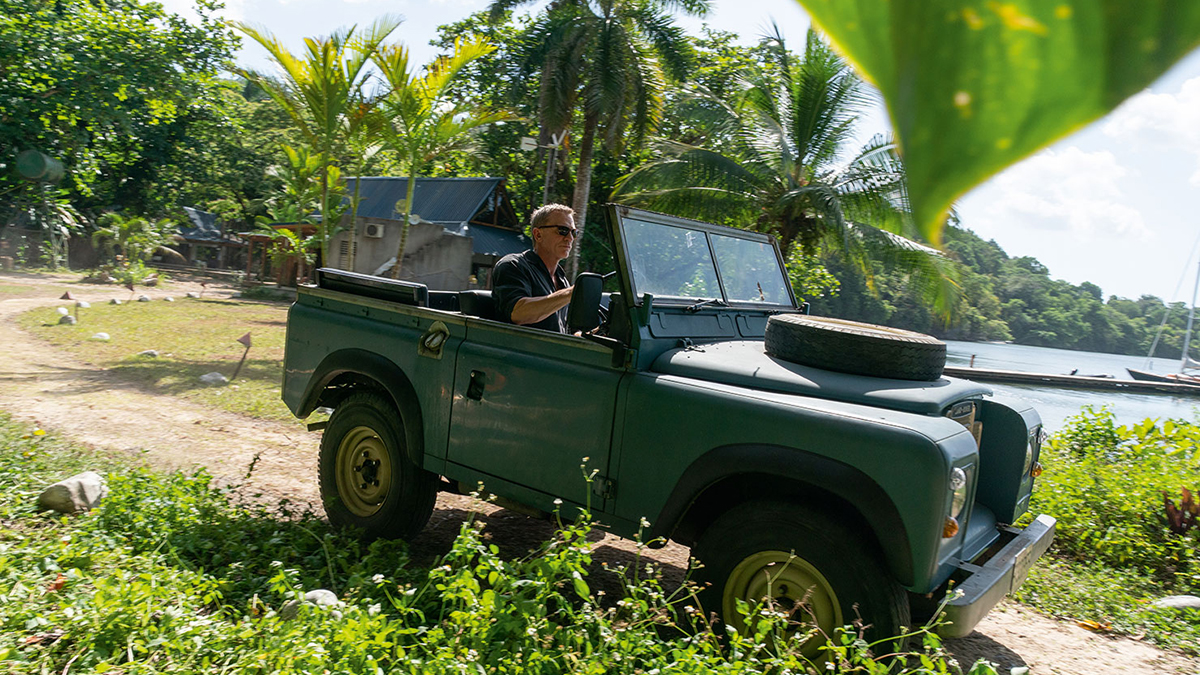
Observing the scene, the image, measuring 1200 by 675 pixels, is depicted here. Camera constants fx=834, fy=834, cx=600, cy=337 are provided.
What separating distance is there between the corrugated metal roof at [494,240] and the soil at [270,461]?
16104mm

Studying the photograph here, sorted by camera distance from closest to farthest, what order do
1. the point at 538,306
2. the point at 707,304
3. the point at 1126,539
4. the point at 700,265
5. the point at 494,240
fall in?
the point at 538,306
the point at 707,304
the point at 700,265
the point at 1126,539
the point at 494,240

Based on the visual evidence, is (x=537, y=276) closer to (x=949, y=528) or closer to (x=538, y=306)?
(x=538, y=306)

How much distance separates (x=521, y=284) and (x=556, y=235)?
0.40 meters

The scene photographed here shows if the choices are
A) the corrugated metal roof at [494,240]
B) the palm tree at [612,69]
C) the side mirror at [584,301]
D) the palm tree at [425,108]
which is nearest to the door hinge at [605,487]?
the side mirror at [584,301]

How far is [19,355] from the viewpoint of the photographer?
10.3m

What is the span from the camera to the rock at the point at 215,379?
31.7 ft

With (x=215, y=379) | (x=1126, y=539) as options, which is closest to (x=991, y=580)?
(x=1126, y=539)

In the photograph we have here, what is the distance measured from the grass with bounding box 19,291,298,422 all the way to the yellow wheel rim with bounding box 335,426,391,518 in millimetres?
3503

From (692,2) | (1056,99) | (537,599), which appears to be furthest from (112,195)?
(1056,99)

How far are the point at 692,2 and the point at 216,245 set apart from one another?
34266 mm

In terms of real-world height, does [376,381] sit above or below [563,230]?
below

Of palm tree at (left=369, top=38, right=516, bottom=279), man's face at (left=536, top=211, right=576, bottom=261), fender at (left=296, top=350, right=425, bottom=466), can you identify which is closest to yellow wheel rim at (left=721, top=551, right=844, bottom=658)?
fender at (left=296, top=350, right=425, bottom=466)

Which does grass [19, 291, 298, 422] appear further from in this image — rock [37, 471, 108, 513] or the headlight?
the headlight

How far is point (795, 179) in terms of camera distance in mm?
14922
